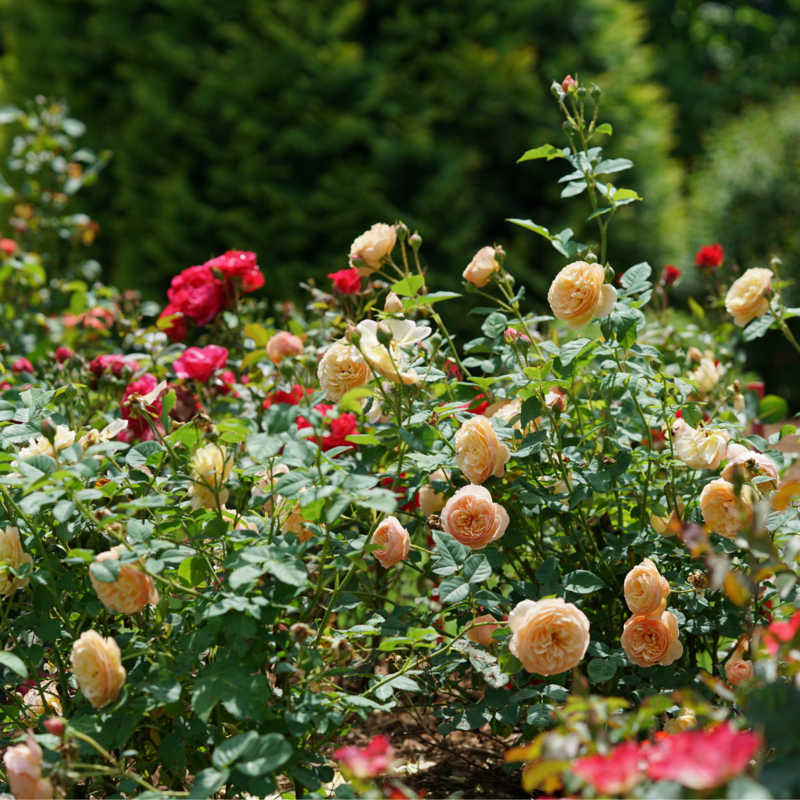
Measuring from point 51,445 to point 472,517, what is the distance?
0.62m

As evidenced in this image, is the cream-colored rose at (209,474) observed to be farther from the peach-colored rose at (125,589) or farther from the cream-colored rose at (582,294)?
the cream-colored rose at (582,294)

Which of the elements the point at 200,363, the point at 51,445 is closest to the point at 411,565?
the point at 51,445

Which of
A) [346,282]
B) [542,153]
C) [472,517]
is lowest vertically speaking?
[472,517]

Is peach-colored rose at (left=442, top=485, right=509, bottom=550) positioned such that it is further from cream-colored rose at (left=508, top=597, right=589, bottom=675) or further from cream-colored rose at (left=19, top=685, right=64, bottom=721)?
cream-colored rose at (left=19, top=685, right=64, bottom=721)

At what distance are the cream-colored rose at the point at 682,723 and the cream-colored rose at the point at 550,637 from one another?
0.92ft

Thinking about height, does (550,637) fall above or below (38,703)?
above

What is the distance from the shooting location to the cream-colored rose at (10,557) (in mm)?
1091

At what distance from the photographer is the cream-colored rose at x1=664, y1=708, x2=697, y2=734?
1135mm

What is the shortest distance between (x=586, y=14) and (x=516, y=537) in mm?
5038

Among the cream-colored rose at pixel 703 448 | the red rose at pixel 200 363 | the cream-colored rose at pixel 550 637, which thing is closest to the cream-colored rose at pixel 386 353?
the cream-colored rose at pixel 550 637

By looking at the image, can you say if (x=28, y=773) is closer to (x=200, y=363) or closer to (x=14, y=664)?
(x=14, y=664)

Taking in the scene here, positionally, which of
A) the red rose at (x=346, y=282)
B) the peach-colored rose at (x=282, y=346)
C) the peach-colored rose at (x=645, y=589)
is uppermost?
the peach-colored rose at (x=282, y=346)

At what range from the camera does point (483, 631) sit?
1172 millimetres

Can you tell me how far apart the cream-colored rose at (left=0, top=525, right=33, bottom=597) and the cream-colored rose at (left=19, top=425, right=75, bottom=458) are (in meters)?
0.11
